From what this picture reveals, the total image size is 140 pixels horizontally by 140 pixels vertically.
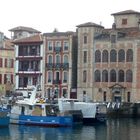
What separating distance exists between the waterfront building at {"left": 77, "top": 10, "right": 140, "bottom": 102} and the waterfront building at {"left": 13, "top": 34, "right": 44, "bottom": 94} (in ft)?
24.8

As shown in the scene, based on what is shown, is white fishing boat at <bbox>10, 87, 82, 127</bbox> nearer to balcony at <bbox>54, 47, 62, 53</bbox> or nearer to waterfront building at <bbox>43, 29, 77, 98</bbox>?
waterfront building at <bbox>43, 29, 77, 98</bbox>

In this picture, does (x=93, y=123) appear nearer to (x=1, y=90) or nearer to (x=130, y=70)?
(x=130, y=70)

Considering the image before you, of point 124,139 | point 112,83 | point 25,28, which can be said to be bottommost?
point 124,139

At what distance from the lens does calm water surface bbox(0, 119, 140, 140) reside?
62.2 m

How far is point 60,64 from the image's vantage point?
106m

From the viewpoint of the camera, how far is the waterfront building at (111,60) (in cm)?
9962

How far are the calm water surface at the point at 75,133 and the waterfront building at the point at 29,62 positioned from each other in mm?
32494

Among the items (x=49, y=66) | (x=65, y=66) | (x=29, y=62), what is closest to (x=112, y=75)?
(x=65, y=66)

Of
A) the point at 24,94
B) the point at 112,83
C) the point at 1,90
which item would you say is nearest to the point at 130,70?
the point at 112,83

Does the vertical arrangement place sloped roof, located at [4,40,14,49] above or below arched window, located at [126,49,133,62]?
above

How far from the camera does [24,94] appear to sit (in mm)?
104750

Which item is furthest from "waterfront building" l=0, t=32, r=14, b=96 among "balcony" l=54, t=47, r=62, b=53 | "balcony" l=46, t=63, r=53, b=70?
"balcony" l=54, t=47, r=62, b=53

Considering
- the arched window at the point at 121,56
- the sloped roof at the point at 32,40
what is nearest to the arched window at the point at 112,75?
the arched window at the point at 121,56

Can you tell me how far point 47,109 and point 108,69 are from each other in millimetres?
28887
